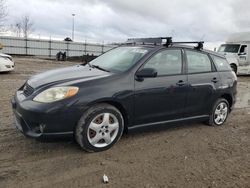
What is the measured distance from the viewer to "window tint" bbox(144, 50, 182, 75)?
4827 mm

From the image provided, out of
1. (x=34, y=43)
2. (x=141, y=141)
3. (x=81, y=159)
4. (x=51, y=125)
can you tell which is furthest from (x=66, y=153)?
(x=34, y=43)

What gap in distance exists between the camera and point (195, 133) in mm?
5406

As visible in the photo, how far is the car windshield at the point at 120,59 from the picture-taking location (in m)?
4.71

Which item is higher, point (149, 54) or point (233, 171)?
point (149, 54)

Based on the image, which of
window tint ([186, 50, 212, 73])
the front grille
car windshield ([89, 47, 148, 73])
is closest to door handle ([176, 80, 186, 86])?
window tint ([186, 50, 212, 73])

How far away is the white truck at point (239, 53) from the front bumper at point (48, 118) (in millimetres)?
15966

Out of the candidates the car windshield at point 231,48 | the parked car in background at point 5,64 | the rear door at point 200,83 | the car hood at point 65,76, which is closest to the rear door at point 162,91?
the rear door at point 200,83

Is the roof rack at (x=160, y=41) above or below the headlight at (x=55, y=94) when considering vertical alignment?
above

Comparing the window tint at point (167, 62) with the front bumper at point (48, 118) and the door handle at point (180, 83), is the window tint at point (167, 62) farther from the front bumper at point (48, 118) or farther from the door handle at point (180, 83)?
the front bumper at point (48, 118)

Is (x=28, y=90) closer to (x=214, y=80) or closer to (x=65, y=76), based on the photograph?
(x=65, y=76)

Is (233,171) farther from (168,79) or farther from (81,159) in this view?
(81,159)

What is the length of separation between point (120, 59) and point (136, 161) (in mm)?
1837

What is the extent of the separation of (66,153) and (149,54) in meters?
2.04

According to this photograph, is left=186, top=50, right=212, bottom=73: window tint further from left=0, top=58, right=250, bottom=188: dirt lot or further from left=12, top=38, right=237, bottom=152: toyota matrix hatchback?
left=0, top=58, right=250, bottom=188: dirt lot
